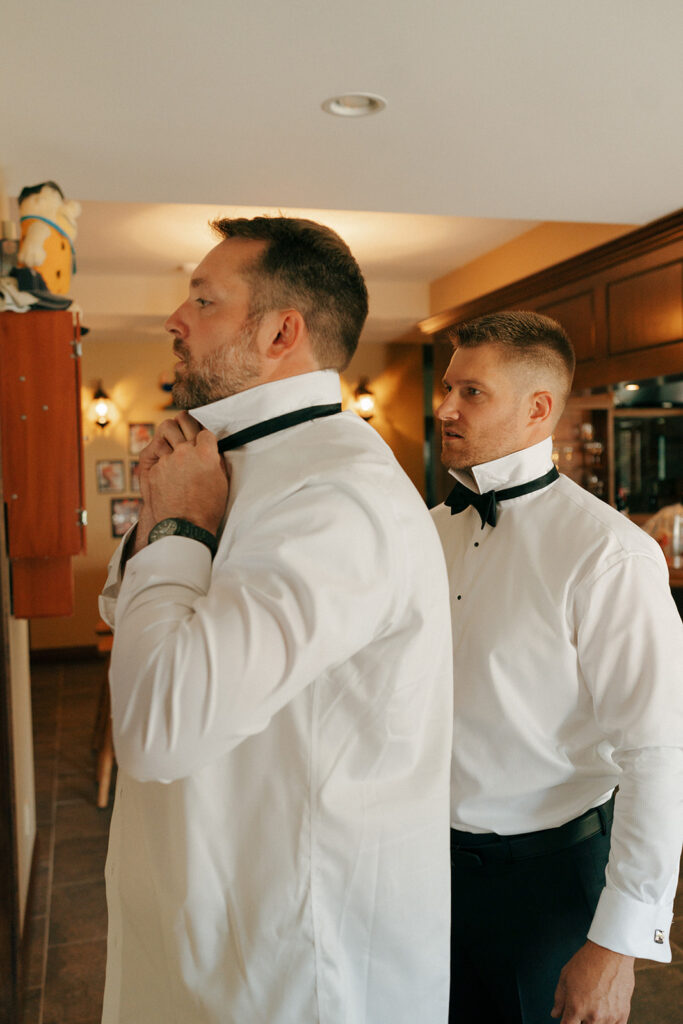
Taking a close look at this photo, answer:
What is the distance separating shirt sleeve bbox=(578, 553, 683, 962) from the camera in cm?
139

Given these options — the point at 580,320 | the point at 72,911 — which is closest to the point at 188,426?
the point at 72,911

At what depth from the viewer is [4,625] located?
2.47 metres

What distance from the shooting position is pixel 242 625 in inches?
35.7

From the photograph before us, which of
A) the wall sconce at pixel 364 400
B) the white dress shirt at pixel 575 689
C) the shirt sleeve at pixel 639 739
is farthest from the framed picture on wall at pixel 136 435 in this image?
the shirt sleeve at pixel 639 739

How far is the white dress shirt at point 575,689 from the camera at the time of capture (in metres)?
1.40

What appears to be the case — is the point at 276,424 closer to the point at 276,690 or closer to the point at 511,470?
the point at 276,690

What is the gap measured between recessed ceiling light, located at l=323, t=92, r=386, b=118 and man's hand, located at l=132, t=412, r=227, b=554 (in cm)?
163

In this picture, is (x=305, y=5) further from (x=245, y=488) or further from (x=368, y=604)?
(x=368, y=604)

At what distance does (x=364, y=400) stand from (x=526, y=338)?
6.63 m

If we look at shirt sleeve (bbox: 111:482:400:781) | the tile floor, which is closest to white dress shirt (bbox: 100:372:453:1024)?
shirt sleeve (bbox: 111:482:400:781)

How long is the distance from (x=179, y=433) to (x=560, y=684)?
0.82m

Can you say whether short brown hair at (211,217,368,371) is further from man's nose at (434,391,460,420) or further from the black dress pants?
the black dress pants

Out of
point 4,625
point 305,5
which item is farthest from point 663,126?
point 4,625

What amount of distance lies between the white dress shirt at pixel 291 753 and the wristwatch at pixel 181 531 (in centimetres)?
2
